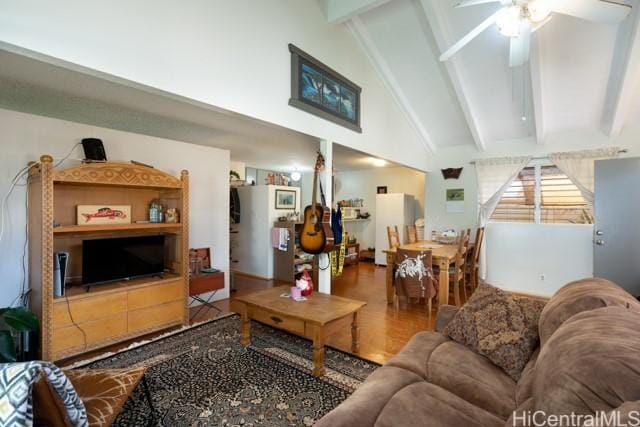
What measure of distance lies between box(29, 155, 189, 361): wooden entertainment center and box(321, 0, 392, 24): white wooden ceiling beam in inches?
94.7

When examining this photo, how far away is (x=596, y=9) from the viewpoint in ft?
6.85

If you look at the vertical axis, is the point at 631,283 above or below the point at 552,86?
below

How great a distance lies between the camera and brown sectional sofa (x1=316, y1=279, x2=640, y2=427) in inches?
33.5

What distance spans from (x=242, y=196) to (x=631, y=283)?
5851mm

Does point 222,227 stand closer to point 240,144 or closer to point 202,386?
point 240,144

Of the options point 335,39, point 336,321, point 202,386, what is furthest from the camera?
point 335,39

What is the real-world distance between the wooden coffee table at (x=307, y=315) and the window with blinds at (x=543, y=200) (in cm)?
391

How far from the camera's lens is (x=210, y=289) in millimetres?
3779

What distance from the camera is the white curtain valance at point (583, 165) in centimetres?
436

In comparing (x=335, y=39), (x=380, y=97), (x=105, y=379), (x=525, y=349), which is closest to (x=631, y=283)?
(x=525, y=349)

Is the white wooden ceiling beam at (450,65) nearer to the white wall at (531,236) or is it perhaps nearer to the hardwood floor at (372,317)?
the white wall at (531,236)

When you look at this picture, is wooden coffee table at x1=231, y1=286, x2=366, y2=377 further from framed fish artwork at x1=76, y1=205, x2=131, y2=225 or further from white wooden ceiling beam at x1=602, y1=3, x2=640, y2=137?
white wooden ceiling beam at x1=602, y1=3, x2=640, y2=137

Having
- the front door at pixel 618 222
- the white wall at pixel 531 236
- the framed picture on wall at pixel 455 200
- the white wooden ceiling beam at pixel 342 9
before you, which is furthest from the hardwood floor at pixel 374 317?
the white wooden ceiling beam at pixel 342 9

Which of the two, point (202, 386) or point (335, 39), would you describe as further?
point (335, 39)
